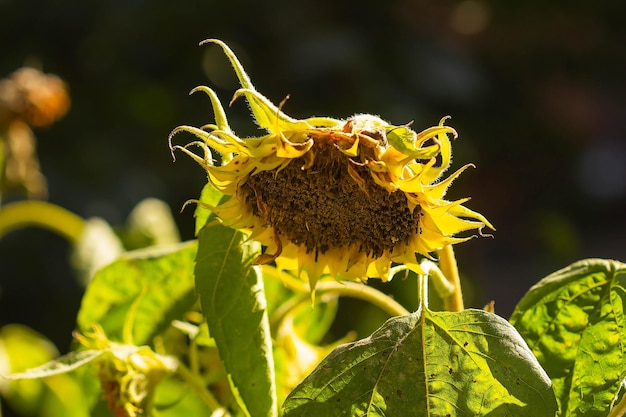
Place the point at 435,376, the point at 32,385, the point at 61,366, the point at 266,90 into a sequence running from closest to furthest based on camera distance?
the point at 435,376 < the point at 61,366 < the point at 32,385 < the point at 266,90

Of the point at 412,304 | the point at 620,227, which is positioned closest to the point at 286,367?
the point at 412,304

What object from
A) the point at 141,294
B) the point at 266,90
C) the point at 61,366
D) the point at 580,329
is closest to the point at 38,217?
the point at 141,294

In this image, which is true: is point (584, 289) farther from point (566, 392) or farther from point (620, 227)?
point (620, 227)

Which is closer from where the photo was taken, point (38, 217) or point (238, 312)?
point (238, 312)

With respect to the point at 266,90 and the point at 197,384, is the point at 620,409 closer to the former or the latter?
the point at 197,384

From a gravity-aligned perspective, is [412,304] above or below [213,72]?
below
